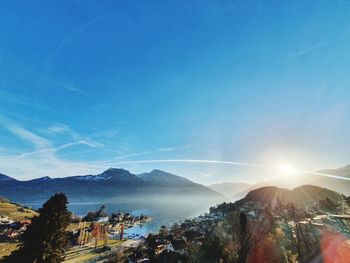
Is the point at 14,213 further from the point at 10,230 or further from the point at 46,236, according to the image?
the point at 46,236

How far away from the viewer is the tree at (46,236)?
66.7 ft

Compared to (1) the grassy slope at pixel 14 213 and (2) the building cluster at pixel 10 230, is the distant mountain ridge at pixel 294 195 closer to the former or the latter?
(2) the building cluster at pixel 10 230

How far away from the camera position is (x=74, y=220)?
5340 inches

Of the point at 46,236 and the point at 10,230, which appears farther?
the point at 10,230

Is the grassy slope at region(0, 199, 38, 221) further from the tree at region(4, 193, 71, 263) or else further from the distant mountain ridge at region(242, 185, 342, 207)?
the distant mountain ridge at region(242, 185, 342, 207)

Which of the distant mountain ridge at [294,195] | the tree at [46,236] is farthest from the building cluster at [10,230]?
the distant mountain ridge at [294,195]

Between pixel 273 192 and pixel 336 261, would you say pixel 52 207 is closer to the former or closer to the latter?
pixel 336 261

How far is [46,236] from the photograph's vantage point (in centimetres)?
2116

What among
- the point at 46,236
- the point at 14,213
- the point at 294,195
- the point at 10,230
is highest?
the point at 294,195

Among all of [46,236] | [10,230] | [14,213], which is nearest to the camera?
[46,236]

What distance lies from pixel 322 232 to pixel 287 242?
14338 mm

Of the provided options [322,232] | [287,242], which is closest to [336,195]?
[322,232]

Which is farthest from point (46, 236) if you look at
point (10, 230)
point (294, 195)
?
point (294, 195)

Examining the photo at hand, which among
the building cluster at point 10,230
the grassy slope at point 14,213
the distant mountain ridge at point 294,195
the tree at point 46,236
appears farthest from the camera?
the distant mountain ridge at point 294,195
